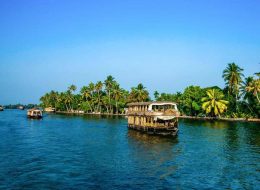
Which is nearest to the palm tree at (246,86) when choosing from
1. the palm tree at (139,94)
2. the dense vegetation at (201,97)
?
the dense vegetation at (201,97)

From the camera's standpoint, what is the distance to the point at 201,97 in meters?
110

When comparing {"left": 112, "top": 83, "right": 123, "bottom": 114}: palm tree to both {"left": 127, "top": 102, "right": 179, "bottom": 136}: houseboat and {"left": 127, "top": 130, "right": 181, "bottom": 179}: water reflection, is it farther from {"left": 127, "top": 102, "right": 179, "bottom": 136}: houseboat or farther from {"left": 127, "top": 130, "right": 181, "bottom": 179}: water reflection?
{"left": 127, "top": 130, "right": 181, "bottom": 179}: water reflection

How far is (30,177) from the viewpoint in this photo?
25.2 meters

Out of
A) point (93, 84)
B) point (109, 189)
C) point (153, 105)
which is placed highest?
point (93, 84)

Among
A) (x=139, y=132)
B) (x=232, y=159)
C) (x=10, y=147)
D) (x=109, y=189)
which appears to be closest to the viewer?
(x=109, y=189)

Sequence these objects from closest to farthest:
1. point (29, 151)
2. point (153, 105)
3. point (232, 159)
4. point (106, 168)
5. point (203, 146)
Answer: point (106, 168), point (232, 159), point (29, 151), point (203, 146), point (153, 105)

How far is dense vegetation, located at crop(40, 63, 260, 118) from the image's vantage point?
323 feet

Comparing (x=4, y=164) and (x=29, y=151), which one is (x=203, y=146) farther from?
(x=4, y=164)

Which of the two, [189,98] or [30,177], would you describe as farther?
[189,98]

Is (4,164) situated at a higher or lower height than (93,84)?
lower

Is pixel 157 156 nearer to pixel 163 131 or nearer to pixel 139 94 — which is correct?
pixel 163 131

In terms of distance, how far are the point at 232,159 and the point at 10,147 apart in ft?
88.9

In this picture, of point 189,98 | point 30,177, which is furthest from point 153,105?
point 189,98

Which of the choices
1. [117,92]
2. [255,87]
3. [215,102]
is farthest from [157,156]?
[117,92]
